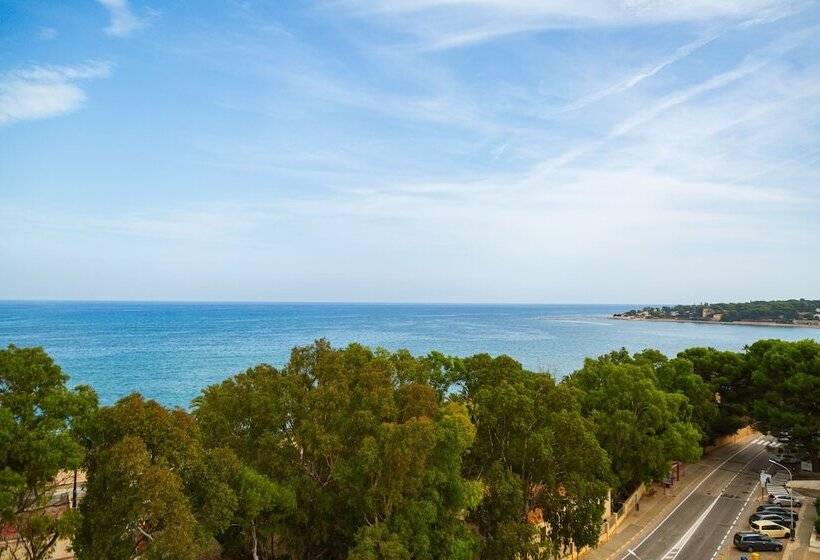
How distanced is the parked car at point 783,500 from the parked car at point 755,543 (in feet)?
22.1

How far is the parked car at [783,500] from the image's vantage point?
1232 inches

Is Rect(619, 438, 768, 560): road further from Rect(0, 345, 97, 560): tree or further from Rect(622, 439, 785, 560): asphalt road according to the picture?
Rect(0, 345, 97, 560): tree

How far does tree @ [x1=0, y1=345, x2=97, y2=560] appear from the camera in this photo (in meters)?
12.7

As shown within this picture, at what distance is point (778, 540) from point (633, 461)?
7.13m

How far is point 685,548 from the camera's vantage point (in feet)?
85.5

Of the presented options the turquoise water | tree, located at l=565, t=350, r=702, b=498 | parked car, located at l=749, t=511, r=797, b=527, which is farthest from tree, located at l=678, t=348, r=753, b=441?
the turquoise water

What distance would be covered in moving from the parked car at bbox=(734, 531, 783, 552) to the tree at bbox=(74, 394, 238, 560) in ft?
75.9

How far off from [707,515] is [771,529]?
3347 millimetres

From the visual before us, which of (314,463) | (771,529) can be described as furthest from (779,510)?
(314,463)

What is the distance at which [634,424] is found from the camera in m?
31.0

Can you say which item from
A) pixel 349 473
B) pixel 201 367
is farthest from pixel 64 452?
pixel 201 367

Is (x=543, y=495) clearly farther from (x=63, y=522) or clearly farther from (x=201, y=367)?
(x=201, y=367)

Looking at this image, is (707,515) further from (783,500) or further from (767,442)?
(767,442)

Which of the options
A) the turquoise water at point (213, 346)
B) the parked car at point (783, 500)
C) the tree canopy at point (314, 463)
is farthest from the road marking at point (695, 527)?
the turquoise water at point (213, 346)
